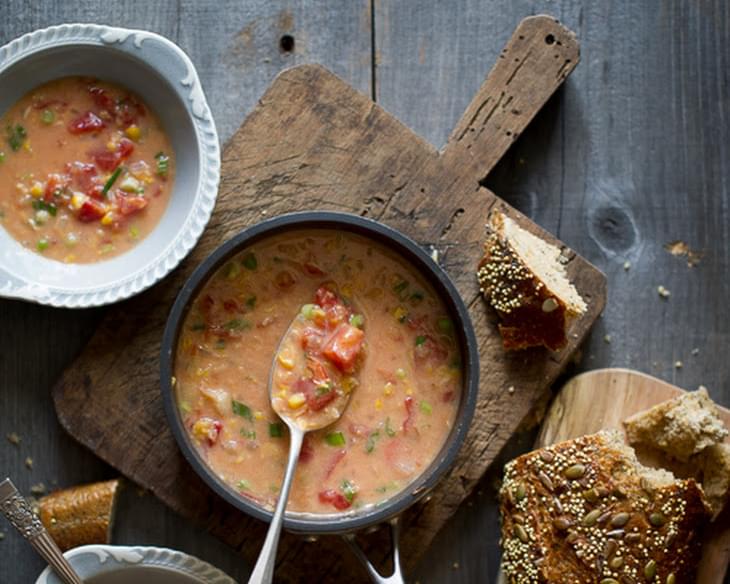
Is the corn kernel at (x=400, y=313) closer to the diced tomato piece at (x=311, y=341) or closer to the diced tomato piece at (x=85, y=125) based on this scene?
the diced tomato piece at (x=311, y=341)

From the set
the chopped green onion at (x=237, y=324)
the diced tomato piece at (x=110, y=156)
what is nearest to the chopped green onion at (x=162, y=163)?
the diced tomato piece at (x=110, y=156)

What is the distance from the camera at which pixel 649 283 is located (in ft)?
12.6

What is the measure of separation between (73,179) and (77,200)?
0.26ft

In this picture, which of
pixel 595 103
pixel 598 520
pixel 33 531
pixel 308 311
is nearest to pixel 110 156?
pixel 308 311

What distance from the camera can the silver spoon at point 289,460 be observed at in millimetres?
3109

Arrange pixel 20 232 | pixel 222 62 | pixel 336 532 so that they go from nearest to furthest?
pixel 336 532 → pixel 20 232 → pixel 222 62

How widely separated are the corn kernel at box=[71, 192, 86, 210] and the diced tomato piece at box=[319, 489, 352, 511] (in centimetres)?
122

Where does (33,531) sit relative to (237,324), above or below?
below

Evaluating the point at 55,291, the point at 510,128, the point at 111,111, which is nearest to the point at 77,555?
the point at 55,291

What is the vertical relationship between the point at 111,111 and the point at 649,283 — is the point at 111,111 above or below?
above

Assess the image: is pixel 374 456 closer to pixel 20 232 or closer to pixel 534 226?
pixel 534 226

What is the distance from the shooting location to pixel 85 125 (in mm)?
3588

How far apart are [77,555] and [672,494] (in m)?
1.90

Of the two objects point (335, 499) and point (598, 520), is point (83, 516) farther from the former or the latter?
point (598, 520)
